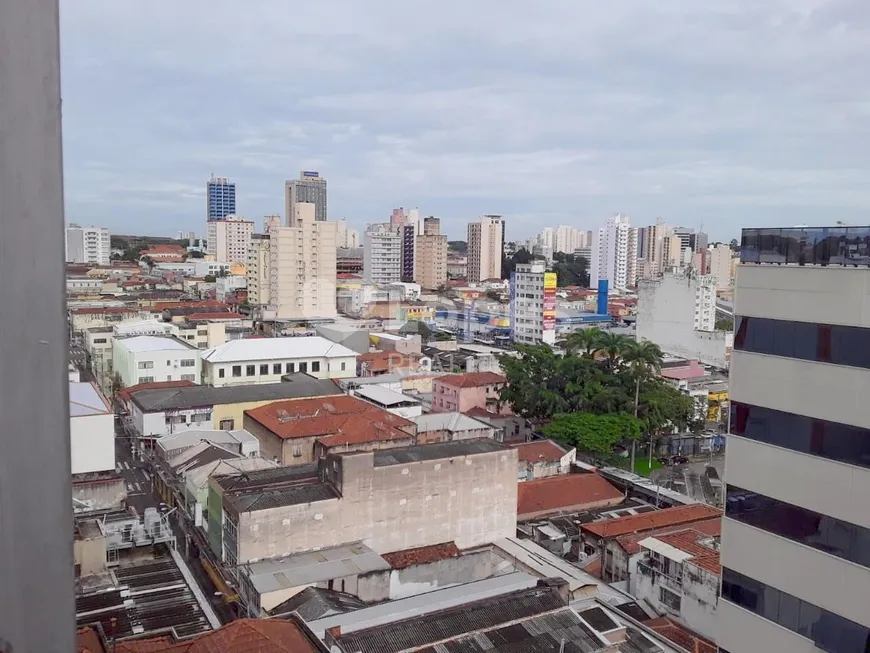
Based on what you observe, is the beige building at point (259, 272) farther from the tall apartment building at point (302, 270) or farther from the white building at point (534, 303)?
the white building at point (534, 303)

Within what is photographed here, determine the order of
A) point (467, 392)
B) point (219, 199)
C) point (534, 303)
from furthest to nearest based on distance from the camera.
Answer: point (219, 199), point (534, 303), point (467, 392)

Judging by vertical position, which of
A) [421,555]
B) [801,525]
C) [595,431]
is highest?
[801,525]

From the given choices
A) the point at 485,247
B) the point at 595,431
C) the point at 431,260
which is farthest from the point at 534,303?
the point at 485,247

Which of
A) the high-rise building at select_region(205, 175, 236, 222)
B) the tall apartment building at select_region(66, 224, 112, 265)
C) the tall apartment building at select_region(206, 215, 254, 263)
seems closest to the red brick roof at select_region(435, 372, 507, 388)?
the tall apartment building at select_region(66, 224, 112, 265)

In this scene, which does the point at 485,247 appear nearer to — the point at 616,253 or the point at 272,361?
the point at 616,253

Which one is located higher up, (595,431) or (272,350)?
(272,350)

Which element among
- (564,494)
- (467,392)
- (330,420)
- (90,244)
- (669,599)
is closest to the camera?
(669,599)

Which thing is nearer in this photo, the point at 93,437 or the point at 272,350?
the point at 93,437

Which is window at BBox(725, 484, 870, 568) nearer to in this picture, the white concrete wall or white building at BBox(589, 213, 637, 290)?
the white concrete wall
